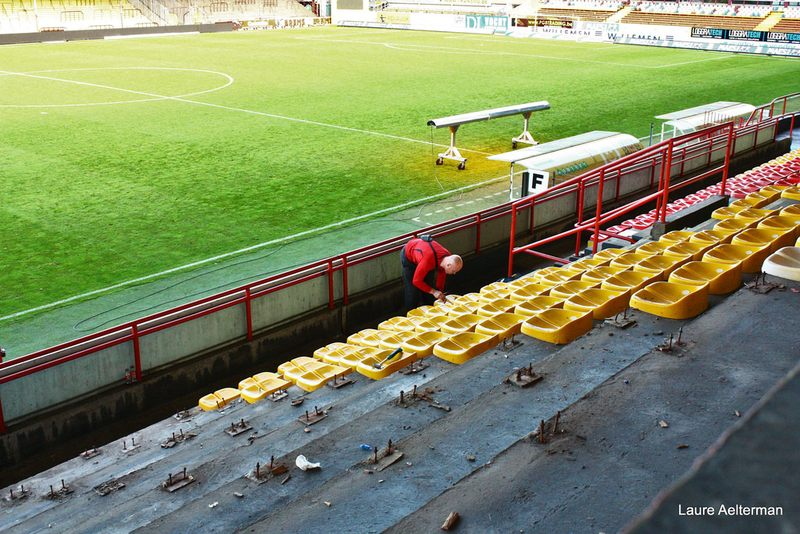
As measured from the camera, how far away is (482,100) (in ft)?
116

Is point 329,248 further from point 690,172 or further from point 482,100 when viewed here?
point 482,100

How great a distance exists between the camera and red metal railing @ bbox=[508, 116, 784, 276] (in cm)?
1359

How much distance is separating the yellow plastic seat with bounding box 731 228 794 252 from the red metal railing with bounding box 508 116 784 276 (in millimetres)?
2289

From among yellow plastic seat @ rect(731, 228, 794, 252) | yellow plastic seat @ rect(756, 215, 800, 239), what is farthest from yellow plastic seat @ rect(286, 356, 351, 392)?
yellow plastic seat @ rect(756, 215, 800, 239)

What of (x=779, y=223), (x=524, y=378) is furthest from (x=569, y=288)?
(x=524, y=378)

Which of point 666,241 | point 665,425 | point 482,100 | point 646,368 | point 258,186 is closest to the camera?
point 665,425

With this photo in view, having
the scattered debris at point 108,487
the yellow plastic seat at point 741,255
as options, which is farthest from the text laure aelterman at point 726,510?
the yellow plastic seat at point 741,255

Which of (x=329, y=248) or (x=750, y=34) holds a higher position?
(x=750, y=34)

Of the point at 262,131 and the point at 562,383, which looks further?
the point at 262,131

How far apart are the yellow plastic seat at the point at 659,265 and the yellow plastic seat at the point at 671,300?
935 millimetres

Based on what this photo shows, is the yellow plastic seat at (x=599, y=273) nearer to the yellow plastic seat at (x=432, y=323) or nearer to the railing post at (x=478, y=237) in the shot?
the yellow plastic seat at (x=432, y=323)

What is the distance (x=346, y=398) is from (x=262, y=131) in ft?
71.4

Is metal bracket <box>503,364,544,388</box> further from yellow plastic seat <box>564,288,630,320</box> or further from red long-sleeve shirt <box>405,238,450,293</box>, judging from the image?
red long-sleeve shirt <box>405,238,450,293</box>

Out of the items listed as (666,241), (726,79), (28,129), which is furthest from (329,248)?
(726,79)
